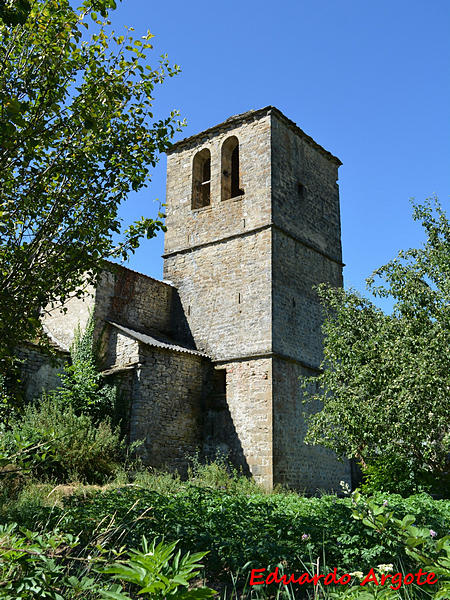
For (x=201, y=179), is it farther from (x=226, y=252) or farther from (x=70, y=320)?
(x=70, y=320)

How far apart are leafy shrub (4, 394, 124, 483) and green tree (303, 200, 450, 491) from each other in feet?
15.4

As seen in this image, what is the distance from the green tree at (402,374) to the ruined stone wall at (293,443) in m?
2.34

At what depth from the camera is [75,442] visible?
11.6 metres

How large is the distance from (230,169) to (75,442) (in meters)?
10.3

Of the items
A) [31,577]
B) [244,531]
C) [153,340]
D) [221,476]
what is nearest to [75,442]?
[221,476]

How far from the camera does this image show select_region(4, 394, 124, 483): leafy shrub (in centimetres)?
1118

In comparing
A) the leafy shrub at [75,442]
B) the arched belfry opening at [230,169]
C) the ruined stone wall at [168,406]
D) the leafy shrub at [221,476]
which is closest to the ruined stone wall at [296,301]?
the ruined stone wall at [168,406]

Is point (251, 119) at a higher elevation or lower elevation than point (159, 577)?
higher

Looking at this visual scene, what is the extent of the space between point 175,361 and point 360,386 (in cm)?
580

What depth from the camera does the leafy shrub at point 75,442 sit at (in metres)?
11.2

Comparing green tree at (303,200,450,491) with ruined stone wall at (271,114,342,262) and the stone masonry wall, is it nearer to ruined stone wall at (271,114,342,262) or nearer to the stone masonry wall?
the stone masonry wall

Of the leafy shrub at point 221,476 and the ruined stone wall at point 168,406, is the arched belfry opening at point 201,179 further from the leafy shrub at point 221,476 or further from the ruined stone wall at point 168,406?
the leafy shrub at point 221,476

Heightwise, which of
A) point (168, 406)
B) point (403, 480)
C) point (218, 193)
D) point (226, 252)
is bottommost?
point (403, 480)

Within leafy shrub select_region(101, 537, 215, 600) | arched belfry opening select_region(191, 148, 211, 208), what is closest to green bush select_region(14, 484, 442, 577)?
leafy shrub select_region(101, 537, 215, 600)
